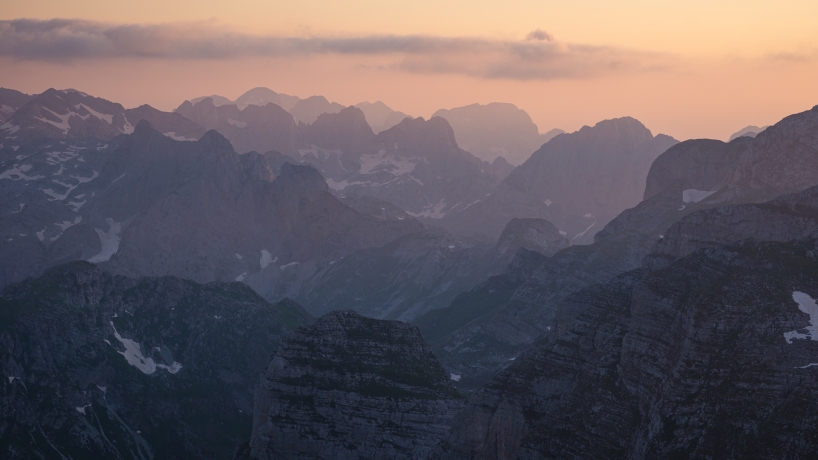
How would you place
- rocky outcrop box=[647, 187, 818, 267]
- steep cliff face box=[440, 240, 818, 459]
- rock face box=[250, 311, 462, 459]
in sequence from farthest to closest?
rocky outcrop box=[647, 187, 818, 267] → rock face box=[250, 311, 462, 459] → steep cliff face box=[440, 240, 818, 459]

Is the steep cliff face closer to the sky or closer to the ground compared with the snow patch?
closer to the ground

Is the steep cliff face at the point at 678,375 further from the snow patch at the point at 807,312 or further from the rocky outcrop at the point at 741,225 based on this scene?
the rocky outcrop at the point at 741,225

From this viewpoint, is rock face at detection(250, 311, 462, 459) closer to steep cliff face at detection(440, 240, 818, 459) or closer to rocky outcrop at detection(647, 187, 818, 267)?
steep cliff face at detection(440, 240, 818, 459)

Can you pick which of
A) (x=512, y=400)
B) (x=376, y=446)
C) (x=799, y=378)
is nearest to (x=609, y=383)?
(x=512, y=400)

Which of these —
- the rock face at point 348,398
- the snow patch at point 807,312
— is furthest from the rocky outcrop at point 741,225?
the snow patch at point 807,312

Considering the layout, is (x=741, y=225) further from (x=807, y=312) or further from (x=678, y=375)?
(x=678, y=375)

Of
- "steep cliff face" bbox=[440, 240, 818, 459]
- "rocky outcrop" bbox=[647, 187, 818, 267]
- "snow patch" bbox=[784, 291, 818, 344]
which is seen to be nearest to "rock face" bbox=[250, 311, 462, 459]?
"steep cliff face" bbox=[440, 240, 818, 459]
